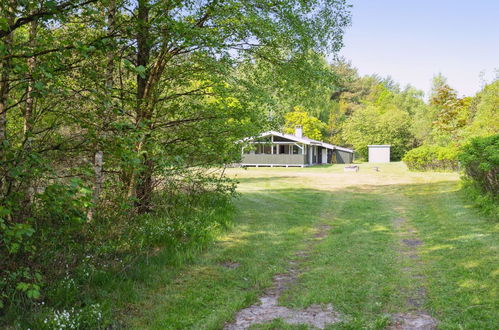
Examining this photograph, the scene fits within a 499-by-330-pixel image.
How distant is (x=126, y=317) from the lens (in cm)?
462

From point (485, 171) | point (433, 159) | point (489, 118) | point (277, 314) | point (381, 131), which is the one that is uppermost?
point (381, 131)

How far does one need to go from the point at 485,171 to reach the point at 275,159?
27.2 m

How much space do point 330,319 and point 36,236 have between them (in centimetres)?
355

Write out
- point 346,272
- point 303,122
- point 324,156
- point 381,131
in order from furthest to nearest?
point 381,131
point 324,156
point 303,122
point 346,272

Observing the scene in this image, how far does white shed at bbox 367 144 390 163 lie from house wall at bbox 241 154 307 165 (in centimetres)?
1563

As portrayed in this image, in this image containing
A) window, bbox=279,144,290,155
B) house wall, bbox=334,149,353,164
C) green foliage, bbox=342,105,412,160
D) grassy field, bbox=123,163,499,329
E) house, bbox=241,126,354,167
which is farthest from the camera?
green foliage, bbox=342,105,412,160

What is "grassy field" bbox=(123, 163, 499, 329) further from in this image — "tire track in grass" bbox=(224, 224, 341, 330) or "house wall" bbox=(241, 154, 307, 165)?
"house wall" bbox=(241, 154, 307, 165)

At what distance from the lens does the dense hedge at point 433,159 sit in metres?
26.0

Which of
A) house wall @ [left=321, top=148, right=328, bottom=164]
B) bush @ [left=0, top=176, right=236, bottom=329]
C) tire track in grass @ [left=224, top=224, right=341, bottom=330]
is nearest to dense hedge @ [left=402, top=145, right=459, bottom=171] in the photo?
house wall @ [left=321, top=148, right=328, bottom=164]

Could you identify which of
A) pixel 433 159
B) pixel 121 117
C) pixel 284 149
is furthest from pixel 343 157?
pixel 121 117

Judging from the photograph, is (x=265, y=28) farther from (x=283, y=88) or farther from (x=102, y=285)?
(x=102, y=285)

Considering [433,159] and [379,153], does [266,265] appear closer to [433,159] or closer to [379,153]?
[433,159]

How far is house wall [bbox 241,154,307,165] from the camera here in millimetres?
38781

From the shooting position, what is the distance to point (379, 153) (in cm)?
5078
